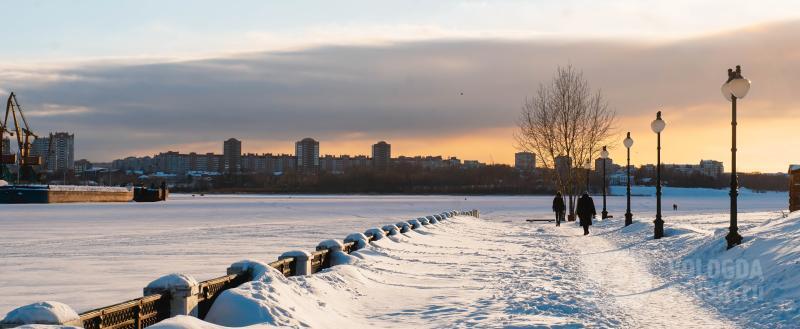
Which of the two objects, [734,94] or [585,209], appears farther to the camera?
[585,209]

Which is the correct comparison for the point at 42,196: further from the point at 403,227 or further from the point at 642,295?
the point at 642,295

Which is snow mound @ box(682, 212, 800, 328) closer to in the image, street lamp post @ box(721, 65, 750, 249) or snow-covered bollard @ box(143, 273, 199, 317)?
street lamp post @ box(721, 65, 750, 249)

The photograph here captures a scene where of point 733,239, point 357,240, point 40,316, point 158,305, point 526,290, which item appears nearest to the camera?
point 40,316

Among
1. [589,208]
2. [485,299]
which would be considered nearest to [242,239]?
[589,208]

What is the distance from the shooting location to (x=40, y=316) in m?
6.39

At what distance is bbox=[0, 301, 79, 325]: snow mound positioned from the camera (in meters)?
6.33

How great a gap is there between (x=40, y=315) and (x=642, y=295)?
9.87 m

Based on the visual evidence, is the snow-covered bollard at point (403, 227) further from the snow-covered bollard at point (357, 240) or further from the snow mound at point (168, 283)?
the snow mound at point (168, 283)

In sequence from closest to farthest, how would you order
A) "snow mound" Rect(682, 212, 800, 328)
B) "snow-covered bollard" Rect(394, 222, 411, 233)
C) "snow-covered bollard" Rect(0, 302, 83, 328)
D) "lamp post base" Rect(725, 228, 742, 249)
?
"snow-covered bollard" Rect(0, 302, 83, 328) < "snow mound" Rect(682, 212, 800, 328) < "lamp post base" Rect(725, 228, 742, 249) < "snow-covered bollard" Rect(394, 222, 411, 233)

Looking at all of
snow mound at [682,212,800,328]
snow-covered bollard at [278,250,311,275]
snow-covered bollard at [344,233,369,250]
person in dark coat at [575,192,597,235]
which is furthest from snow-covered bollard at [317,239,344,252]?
person in dark coat at [575,192,597,235]

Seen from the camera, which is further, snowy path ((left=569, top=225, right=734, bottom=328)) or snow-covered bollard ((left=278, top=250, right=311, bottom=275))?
snow-covered bollard ((left=278, top=250, right=311, bottom=275))

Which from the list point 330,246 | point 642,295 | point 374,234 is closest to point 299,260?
point 330,246

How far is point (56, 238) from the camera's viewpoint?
92.9 ft

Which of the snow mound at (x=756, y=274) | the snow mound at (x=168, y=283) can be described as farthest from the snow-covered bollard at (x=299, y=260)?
the snow mound at (x=756, y=274)
